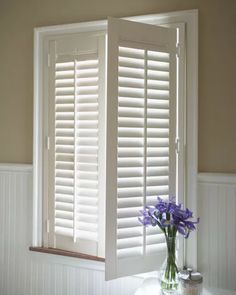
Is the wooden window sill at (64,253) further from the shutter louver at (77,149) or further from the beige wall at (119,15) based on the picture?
the beige wall at (119,15)

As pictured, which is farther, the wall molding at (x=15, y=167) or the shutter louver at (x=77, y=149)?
the wall molding at (x=15, y=167)

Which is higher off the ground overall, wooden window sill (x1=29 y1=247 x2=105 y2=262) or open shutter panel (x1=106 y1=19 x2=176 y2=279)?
open shutter panel (x1=106 y1=19 x2=176 y2=279)

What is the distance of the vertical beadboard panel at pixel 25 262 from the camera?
1897 mm

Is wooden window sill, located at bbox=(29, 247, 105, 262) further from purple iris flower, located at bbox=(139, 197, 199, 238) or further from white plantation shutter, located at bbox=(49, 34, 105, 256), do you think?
purple iris flower, located at bbox=(139, 197, 199, 238)

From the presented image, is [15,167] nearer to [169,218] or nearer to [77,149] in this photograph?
[77,149]

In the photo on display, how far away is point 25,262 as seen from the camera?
Answer: 204 cm

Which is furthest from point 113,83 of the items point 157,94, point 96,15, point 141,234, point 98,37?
point 141,234

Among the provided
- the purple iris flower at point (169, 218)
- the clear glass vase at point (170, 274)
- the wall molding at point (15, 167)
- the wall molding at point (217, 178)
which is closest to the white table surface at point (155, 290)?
the clear glass vase at point (170, 274)

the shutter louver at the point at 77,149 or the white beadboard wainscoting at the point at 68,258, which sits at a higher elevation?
the shutter louver at the point at 77,149

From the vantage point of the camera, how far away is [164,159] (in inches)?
65.7

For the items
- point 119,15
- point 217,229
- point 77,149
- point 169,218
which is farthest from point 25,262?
point 119,15

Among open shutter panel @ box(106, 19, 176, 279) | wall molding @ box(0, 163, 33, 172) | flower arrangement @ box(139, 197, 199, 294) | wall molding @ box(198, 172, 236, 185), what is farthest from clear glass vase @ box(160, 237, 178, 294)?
wall molding @ box(0, 163, 33, 172)

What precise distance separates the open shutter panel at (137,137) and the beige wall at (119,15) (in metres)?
0.17

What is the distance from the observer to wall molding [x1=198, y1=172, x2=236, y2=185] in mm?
1590
